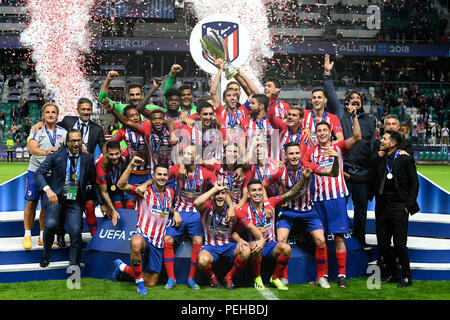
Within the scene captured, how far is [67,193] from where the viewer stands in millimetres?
6461

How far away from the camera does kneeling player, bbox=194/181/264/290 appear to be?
20.0 ft

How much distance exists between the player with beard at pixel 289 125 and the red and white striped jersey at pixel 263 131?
0.34 feet

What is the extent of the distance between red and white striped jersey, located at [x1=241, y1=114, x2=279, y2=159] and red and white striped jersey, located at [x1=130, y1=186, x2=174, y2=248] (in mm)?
1428

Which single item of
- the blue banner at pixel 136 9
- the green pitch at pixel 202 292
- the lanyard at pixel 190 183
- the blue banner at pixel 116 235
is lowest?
the green pitch at pixel 202 292

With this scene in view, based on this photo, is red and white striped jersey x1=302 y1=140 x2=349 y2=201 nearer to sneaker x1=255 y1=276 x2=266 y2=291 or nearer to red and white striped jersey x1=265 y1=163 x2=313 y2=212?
red and white striped jersey x1=265 y1=163 x2=313 y2=212

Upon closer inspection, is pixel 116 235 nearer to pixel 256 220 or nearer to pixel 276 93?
pixel 256 220

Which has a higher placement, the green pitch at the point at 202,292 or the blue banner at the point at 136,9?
the blue banner at the point at 136,9

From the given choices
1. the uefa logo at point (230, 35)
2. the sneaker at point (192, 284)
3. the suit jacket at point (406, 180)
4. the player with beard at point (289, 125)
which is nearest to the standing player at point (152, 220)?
the sneaker at point (192, 284)

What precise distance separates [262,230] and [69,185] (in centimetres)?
223

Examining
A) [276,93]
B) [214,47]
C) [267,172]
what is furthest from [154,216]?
[214,47]

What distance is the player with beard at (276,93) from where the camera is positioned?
6996 millimetres

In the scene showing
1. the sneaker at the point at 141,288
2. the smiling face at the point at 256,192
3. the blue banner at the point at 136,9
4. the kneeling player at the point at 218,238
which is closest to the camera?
the sneaker at the point at 141,288

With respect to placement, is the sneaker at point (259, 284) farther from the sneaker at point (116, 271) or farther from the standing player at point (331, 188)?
the sneaker at point (116, 271)

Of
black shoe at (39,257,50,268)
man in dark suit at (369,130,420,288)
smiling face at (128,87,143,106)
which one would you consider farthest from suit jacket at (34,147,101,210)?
man in dark suit at (369,130,420,288)
